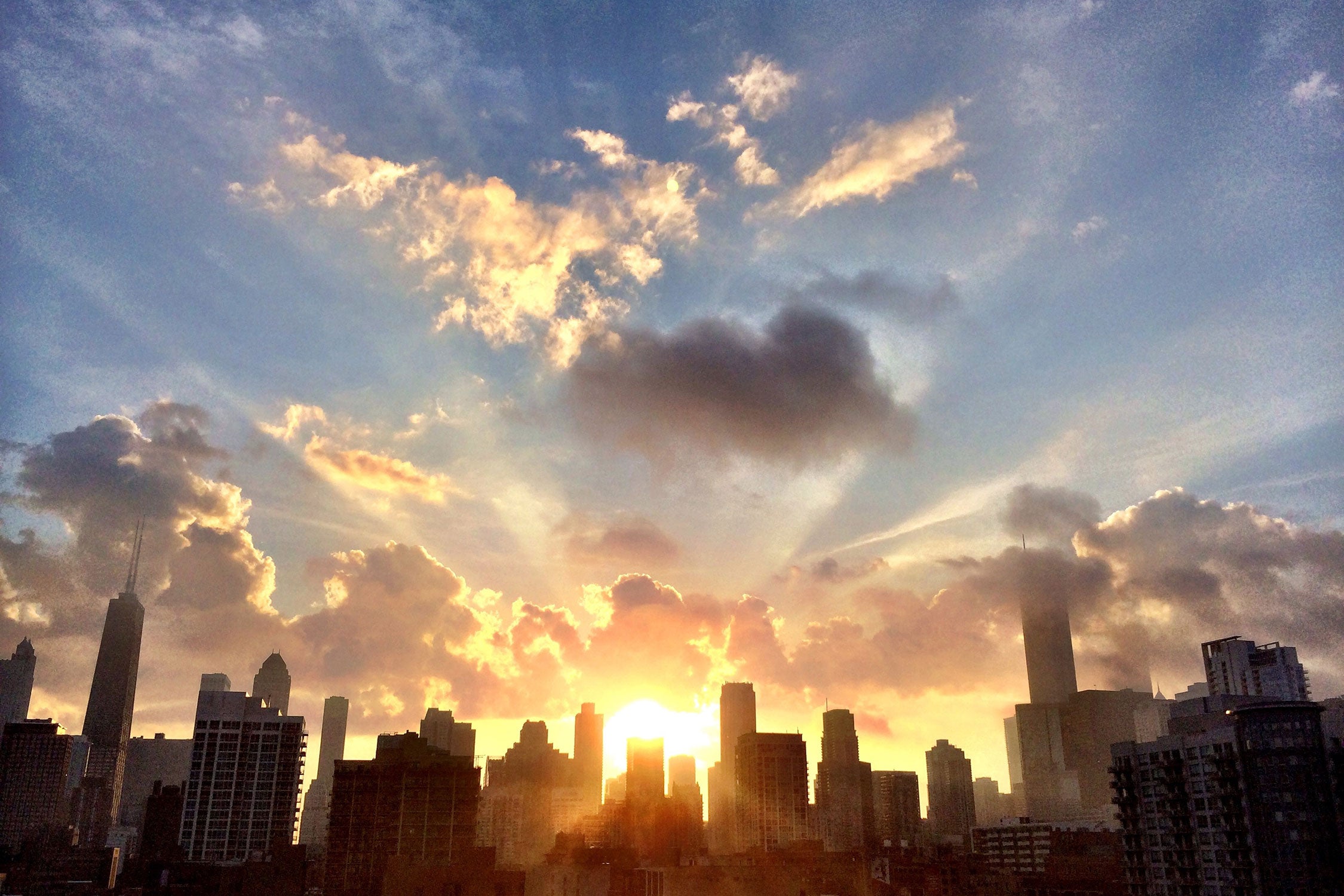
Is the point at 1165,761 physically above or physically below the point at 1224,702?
below

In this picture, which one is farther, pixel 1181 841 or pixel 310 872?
pixel 310 872

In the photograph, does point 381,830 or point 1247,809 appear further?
point 381,830

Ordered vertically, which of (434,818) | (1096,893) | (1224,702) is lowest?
(1096,893)

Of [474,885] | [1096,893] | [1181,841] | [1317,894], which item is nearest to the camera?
[1317,894]

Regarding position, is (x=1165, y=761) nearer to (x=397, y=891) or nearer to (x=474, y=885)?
(x=474, y=885)

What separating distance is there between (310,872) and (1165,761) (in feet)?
508

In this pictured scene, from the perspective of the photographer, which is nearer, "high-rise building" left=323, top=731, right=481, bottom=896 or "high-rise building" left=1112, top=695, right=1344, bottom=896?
"high-rise building" left=1112, top=695, right=1344, bottom=896

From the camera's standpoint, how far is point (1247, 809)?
132 metres

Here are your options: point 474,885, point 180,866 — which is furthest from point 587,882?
point 180,866

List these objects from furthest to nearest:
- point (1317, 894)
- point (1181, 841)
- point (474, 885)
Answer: point (474, 885)
point (1181, 841)
point (1317, 894)

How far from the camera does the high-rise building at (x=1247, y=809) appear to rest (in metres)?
129

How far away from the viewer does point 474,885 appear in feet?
595

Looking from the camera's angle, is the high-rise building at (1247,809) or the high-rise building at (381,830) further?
the high-rise building at (381,830)

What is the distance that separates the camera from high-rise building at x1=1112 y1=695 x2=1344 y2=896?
423 ft
